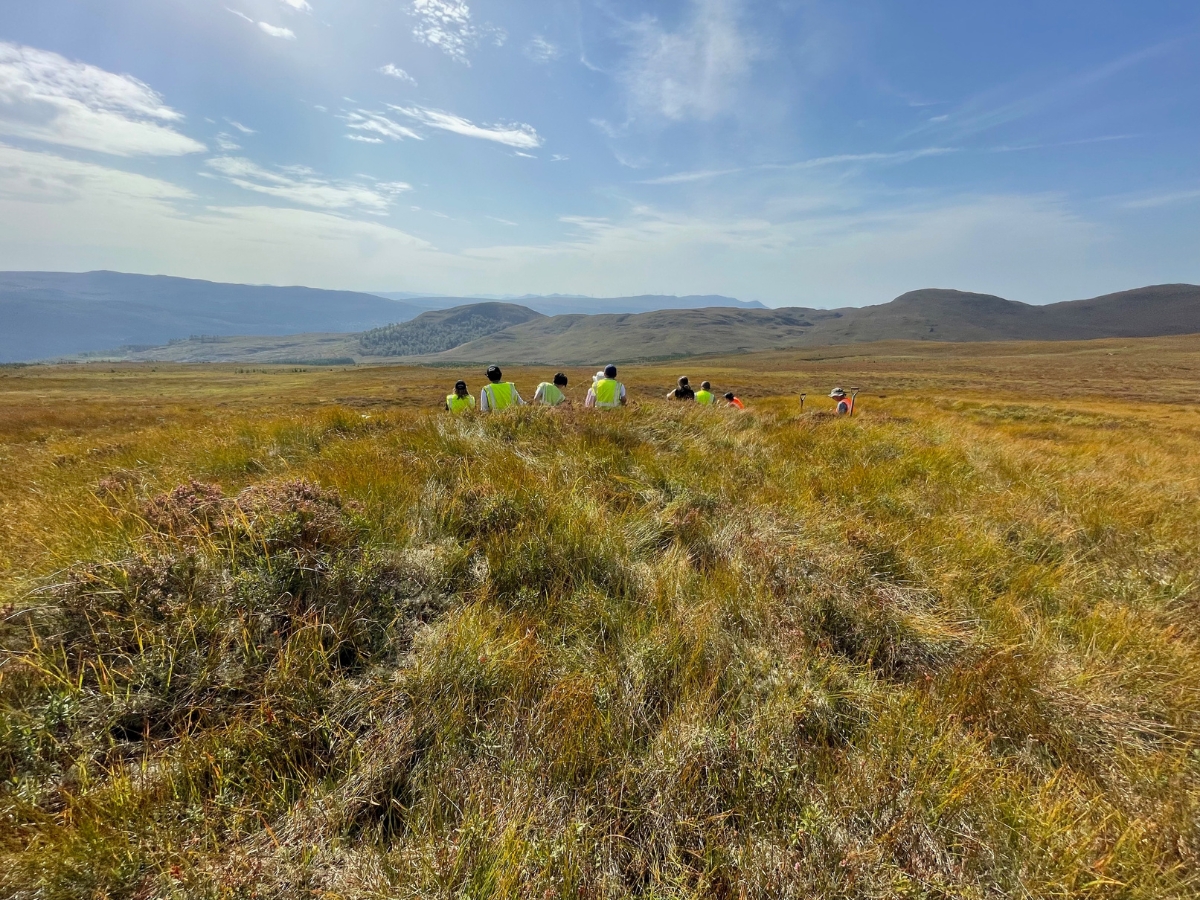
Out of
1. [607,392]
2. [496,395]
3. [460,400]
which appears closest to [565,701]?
[496,395]

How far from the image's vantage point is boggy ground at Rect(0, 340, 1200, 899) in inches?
60.6

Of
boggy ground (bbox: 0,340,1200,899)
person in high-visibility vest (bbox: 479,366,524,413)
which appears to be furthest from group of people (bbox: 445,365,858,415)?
boggy ground (bbox: 0,340,1200,899)

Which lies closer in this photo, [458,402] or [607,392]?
[607,392]

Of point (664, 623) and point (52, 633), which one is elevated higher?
point (52, 633)

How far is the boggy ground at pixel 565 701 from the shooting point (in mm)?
1539

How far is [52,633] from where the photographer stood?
2018 mm

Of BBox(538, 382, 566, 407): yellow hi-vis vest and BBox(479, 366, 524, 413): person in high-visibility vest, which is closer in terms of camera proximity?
BBox(479, 366, 524, 413): person in high-visibility vest

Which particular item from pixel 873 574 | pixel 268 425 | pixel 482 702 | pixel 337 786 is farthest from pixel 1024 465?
pixel 268 425

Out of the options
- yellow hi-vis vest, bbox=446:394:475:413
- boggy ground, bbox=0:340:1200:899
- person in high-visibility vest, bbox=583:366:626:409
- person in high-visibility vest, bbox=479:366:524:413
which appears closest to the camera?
boggy ground, bbox=0:340:1200:899

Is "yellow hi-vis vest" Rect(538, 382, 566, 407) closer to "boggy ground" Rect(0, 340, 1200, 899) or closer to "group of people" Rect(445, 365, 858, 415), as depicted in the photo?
"group of people" Rect(445, 365, 858, 415)

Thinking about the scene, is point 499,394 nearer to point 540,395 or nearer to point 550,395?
point 540,395

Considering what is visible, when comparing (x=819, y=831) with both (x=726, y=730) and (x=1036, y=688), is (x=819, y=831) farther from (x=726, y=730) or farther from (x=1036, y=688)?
(x=1036, y=688)

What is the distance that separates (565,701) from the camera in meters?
2.04

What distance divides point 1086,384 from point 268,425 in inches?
2851
